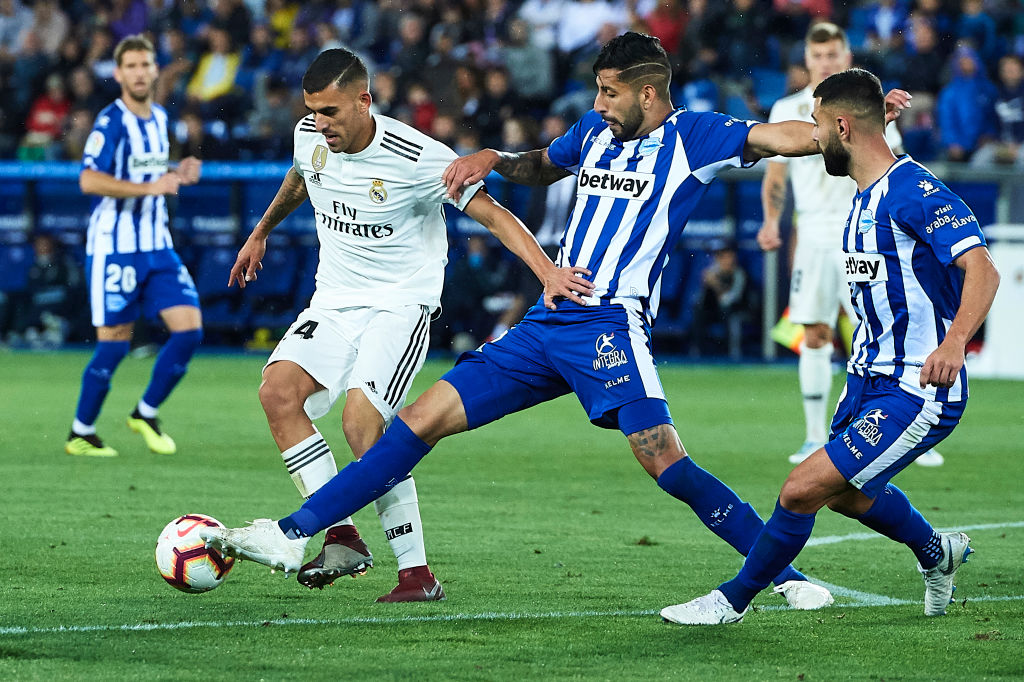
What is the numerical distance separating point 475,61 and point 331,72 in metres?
13.3

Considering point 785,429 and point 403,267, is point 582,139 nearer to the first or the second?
point 403,267

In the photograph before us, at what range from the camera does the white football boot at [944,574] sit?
5047mm

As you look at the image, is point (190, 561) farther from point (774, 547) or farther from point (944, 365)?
point (944, 365)

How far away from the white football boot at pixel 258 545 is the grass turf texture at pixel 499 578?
0.19m

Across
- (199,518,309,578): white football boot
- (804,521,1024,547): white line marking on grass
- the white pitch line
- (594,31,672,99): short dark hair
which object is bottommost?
(804,521,1024,547): white line marking on grass

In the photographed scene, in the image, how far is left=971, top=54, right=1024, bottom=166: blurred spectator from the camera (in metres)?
15.5

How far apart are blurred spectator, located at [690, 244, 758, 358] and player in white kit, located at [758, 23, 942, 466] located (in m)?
6.07

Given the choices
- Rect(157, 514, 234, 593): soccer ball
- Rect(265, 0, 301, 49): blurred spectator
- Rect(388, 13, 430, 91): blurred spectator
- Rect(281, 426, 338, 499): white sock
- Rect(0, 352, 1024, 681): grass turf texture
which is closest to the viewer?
Rect(0, 352, 1024, 681): grass turf texture

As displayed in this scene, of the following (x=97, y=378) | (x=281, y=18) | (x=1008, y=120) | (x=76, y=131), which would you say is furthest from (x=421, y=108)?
(x=97, y=378)

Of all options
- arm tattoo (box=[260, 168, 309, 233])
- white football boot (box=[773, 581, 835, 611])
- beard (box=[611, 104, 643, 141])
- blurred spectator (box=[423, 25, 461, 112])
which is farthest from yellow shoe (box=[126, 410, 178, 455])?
blurred spectator (box=[423, 25, 461, 112])

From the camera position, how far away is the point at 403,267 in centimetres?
593

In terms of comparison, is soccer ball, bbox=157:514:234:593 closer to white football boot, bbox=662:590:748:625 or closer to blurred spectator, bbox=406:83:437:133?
white football boot, bbox=662:590:748:625

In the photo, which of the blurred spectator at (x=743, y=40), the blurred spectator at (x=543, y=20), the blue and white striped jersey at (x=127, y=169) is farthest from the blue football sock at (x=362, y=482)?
the blurred spectator at (x=543, y=20)

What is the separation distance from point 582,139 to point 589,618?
1.69 meters
